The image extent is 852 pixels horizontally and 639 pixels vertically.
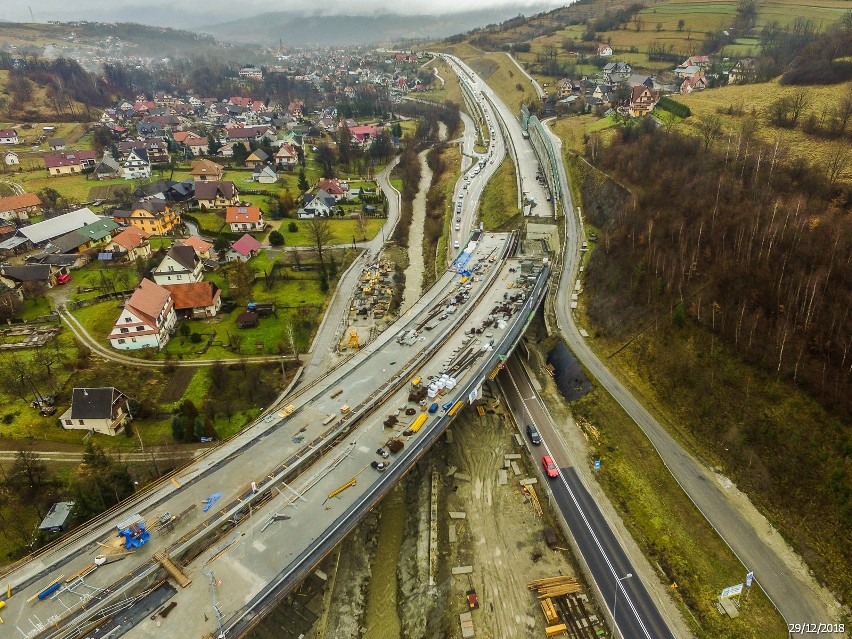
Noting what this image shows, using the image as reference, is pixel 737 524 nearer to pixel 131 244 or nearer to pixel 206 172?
pixel 131 244

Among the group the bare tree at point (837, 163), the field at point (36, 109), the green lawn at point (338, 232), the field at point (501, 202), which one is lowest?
the green lawn at point (338, 232)

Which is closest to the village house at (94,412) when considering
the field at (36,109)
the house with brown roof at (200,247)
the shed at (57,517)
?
the shed at (57,517)

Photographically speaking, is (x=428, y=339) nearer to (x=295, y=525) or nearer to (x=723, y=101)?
(x=295, y=525)

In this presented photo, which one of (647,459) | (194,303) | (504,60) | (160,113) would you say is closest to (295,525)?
(647,459)

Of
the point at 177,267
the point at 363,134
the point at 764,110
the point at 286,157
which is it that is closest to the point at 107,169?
the point at 286,157

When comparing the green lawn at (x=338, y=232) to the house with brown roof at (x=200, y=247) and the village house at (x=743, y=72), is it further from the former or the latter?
the village house at (x=743, y=72)

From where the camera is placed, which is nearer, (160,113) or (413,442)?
(413,442)
